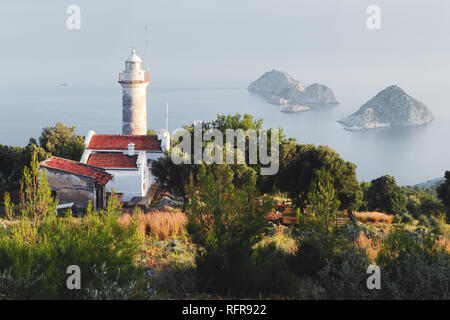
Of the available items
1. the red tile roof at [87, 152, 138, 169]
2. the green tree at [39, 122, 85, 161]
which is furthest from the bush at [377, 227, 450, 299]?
the green tree at [39, 122, 85, 161]

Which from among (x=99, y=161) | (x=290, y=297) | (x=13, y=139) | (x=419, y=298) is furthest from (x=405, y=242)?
(x=13, y=139)

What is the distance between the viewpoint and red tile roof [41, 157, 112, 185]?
23.7 m

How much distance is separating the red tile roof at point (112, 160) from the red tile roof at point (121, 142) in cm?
210

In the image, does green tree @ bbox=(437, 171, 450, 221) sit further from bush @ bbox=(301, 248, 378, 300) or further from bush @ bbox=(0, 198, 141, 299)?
bush @ bbox=(0, 198, 141, 299)

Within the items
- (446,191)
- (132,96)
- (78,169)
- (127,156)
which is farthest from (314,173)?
(132,96)

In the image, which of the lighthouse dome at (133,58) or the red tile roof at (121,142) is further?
the lighthouse dome at (133,58)

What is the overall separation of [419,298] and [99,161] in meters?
24.5

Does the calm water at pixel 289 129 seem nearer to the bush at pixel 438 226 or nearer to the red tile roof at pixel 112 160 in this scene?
the red tile roof at pixel 112 160

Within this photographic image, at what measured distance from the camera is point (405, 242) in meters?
9.00

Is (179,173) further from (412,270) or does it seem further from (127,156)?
(412,270)

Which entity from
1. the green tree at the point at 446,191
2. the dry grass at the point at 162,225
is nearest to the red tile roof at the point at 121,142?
the dry grass at the point at 162,225

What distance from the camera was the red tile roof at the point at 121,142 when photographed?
3222 centimetres

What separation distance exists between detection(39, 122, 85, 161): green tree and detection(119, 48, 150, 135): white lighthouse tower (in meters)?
8.51

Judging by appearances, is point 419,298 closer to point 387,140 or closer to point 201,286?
point 201,286
